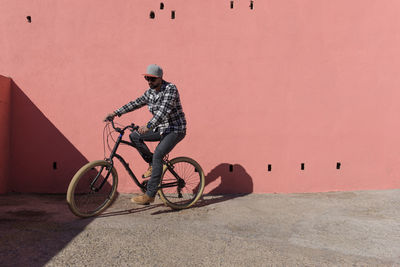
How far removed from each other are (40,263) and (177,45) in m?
3.59

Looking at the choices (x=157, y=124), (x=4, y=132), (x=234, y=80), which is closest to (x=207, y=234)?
(x=157, y=124)

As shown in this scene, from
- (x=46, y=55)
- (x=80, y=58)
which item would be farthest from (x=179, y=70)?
(x=46, y=55)

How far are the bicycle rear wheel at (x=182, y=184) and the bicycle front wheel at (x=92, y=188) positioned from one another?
0.64 meters

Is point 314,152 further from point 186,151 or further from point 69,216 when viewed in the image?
point 69,216

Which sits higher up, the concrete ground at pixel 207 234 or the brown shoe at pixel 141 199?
the brown shoe at pixel 141 199

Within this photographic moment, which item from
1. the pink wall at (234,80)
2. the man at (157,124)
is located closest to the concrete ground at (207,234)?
the man at (157,124)

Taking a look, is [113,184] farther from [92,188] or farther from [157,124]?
[157,124]

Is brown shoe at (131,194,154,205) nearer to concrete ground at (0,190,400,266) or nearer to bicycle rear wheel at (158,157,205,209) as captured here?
concrete ground at (0,190,400,266)

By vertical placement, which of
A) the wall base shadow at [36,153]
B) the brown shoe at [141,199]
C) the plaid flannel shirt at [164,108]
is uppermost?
the plaid flannel shirt at [164,108]

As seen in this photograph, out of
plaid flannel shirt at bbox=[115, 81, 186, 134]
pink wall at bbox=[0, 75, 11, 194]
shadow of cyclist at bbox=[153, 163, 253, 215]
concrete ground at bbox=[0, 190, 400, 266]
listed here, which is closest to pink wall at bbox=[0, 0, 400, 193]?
shadow of cyclist at bbox=[153, 163, 253, 215]

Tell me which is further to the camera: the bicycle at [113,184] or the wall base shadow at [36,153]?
the wall base shadow at [36,153]

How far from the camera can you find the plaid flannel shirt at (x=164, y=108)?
363cm

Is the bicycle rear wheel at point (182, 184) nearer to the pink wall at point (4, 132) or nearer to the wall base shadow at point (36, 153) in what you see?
the wall base shadow at point (36, 153)

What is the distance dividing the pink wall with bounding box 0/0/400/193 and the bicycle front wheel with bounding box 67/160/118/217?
3.57 feet
